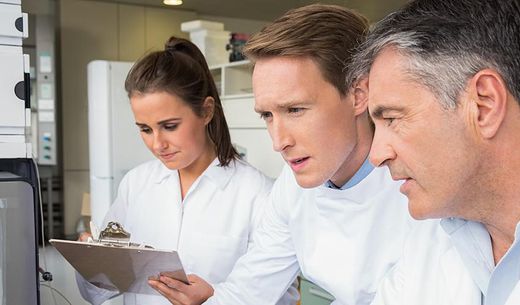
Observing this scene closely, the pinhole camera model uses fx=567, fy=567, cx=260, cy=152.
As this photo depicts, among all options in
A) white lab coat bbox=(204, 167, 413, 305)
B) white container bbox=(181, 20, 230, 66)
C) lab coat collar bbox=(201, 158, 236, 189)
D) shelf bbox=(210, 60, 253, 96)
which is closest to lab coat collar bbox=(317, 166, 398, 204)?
white lab coat bbox=(204, 167, 413, 305)

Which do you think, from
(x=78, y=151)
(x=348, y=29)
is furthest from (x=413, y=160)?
(x=78, y=151)

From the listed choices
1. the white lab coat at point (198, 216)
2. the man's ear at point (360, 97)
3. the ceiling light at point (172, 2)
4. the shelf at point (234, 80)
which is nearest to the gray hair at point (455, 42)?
the man's ear at point (360, 97)

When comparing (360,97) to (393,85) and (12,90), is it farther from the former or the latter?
(12,90)

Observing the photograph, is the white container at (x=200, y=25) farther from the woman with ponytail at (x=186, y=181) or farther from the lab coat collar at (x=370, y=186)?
the lab coat collar at (x=370, y=186)

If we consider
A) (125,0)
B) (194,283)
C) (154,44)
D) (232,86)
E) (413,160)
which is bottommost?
(194,283)

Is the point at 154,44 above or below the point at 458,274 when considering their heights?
above

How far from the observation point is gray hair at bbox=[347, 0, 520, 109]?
0.73 meters

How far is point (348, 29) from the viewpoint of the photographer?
1139 millimetres

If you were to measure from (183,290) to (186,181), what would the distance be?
1.46 feet

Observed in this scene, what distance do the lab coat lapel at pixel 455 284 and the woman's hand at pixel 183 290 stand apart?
2.14ft

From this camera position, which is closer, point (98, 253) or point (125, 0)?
point (98, 253)

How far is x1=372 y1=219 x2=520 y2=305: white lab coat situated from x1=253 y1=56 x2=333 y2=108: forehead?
0.32 m

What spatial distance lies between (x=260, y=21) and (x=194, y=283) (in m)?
6.67

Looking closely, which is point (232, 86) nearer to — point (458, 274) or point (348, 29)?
point (348, 29)
